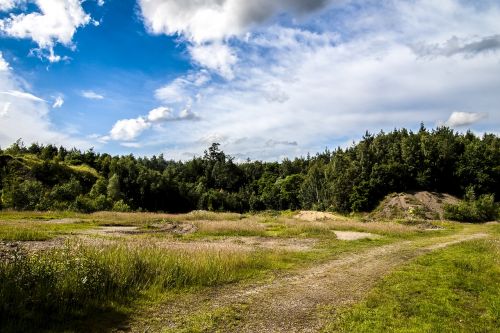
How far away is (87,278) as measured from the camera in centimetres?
1144

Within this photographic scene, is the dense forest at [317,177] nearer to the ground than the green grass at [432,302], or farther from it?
farther from it

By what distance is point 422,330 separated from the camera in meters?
10.1

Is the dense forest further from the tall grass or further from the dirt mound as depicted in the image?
the tall grass

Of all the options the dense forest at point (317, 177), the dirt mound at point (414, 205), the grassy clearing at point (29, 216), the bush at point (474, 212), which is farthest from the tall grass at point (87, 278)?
the dirt mound at point (414, 205)

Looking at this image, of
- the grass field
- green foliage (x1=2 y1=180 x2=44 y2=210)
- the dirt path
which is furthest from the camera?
green foliage (x1=2 y1=180 x2=44 y2=210)

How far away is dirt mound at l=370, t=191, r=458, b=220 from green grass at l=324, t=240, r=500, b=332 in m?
58.8

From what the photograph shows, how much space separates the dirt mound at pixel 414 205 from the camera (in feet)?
245

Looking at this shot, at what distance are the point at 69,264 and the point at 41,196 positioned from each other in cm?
5794

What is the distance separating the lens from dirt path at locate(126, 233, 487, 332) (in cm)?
1004

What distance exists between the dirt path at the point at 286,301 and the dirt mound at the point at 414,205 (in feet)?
203

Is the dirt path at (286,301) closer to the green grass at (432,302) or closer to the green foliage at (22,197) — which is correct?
the green grass at (432,302)

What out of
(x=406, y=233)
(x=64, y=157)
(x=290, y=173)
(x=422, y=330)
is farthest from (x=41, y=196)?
(x=290, y=173)

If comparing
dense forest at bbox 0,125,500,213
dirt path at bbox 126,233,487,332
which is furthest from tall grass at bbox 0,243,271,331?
dense forest at bbox 0,125,500,213

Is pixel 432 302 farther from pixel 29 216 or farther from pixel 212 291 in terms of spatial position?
pixel 29 216
